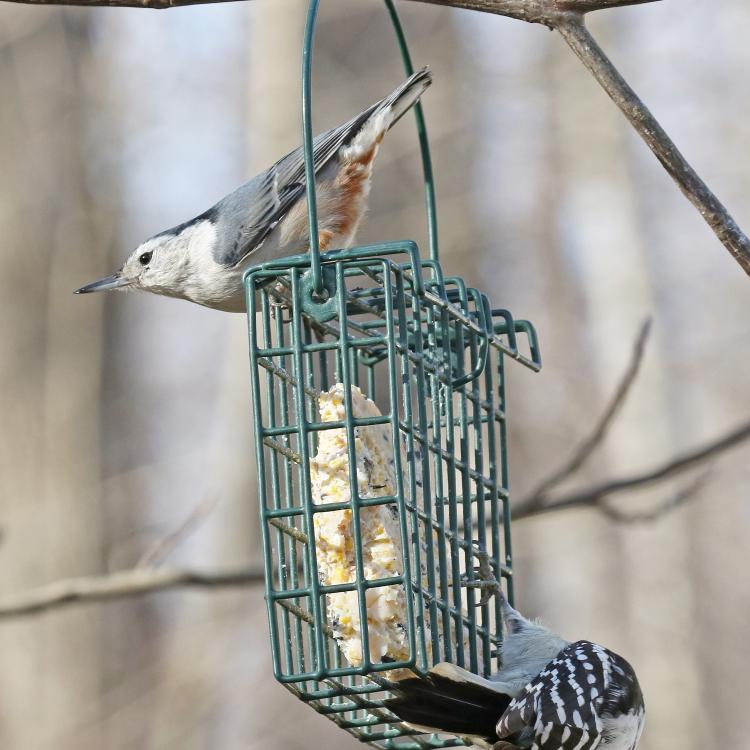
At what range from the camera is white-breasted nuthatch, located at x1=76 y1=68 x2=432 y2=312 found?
4.29m

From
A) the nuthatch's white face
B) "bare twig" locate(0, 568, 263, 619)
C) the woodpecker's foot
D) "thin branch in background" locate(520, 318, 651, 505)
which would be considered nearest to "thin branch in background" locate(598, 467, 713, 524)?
"thin branch in background" locate(520, 318, 651, 505)

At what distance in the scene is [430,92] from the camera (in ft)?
45.8

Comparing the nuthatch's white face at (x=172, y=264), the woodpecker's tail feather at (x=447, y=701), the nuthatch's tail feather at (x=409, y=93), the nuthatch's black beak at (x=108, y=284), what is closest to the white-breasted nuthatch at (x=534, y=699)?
the woodpecker's tail feather at (x=447, y=701)

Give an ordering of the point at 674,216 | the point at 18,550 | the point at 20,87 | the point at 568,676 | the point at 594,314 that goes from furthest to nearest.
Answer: the point at 674,216
the point at 594,314
the point at 20,87
the point at 18,550
the point at 568,676

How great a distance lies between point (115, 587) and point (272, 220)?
152 cm

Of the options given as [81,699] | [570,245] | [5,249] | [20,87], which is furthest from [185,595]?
[570,245]

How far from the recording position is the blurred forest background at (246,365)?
10633mm

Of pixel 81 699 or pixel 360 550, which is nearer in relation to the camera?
pixel 360 550

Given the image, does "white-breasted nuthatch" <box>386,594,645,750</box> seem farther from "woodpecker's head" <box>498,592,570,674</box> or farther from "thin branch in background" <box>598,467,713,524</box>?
"thin branch in background" <box>598,467,713,524</box>

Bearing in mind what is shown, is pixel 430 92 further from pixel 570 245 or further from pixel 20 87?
pixel 20 87

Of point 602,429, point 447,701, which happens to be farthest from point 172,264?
point 447,701

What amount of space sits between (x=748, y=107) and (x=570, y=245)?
2.52 m

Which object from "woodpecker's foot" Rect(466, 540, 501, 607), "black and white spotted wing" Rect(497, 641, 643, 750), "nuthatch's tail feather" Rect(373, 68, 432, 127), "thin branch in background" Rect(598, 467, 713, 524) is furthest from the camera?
"thin branch in background" Rect(598, 467, 713, 524)

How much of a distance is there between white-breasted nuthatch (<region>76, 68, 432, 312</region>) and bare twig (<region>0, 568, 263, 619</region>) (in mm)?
1040
